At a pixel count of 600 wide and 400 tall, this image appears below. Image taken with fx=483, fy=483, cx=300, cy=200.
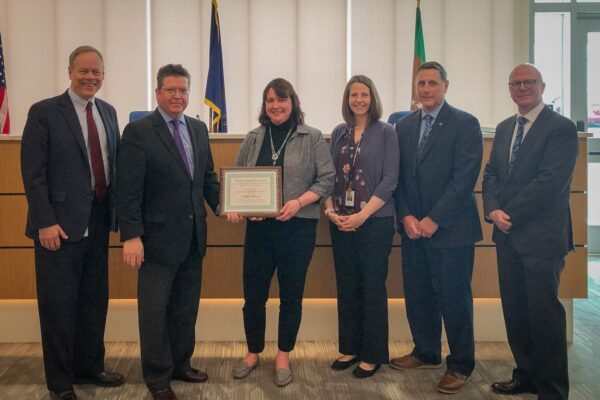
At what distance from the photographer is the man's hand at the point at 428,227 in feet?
7.66

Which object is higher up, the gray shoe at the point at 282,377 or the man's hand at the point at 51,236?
the man's hand at the point at 51,236

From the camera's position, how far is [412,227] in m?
2.42

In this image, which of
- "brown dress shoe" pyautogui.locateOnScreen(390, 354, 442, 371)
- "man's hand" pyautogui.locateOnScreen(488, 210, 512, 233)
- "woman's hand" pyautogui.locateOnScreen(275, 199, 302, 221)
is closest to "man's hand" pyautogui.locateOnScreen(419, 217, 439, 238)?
"man's hand" pyautogui.locateOnScreen(488, 210, 512, 233)

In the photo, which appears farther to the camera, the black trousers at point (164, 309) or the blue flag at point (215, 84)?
the blue flag at point (215, 84)

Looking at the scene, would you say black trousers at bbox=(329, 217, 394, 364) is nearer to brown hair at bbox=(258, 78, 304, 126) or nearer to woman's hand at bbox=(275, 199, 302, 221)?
woman's hand at bbox=(275, 199, 302, 221)

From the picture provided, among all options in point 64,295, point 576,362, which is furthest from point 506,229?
point 64,295

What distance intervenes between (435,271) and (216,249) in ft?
4.33

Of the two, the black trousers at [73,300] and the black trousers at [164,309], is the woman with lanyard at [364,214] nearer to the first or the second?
the black trousers at [164,309]

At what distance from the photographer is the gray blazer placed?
7.64 feet

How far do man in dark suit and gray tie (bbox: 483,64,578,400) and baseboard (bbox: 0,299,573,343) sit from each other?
2.76ft

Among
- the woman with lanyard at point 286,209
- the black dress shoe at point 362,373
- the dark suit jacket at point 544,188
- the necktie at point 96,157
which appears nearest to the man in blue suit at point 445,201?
the dark suit jacket at point 544,188

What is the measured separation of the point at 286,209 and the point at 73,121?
1.04 meters

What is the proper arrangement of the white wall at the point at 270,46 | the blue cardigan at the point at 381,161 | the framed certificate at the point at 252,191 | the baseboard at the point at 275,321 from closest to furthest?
the framed certificate at the point at 252,191
the blue cardigan at the point at 381,161
the baseboard at the point at 275,321
the white wall at the point at 270,46

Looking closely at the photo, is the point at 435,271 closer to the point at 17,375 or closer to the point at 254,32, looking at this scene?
the point at 17,375
